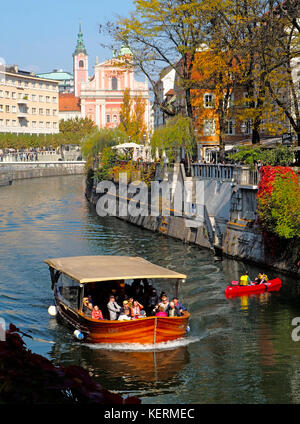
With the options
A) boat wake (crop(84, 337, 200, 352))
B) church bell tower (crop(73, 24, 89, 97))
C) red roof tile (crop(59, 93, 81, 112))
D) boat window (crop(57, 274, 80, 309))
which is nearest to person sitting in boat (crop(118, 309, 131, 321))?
boat wake (crop(84, 337, 200, 352))

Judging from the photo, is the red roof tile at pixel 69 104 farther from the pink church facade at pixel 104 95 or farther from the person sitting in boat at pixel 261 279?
the person sitting in boat at pixel 261 279

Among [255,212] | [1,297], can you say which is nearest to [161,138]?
Answer: [255,212]

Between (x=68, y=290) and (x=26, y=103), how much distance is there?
369 feet

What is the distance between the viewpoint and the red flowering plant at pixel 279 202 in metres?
27.0

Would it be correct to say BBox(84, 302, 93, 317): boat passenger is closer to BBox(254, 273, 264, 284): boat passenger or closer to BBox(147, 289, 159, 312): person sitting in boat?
BBox(147, 289, 159, 312): person sitting in boat

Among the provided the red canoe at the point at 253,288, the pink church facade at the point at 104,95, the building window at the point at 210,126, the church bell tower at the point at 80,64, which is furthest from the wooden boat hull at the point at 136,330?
the church bell tower at the point at 80,64

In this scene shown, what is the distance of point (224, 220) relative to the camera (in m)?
34.5

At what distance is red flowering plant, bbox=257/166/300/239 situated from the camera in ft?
88.6

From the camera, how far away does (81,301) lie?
19812 millimetres

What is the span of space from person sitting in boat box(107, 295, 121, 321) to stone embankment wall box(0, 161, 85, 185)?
68165 millimetres

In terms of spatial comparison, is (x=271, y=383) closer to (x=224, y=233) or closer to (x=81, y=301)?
(x=81, y=301)

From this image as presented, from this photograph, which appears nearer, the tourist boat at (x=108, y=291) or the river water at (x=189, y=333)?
the river water at (x=189, y=333)

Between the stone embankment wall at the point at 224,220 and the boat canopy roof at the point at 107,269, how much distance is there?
841 centimetres

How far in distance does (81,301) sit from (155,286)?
2.79m
